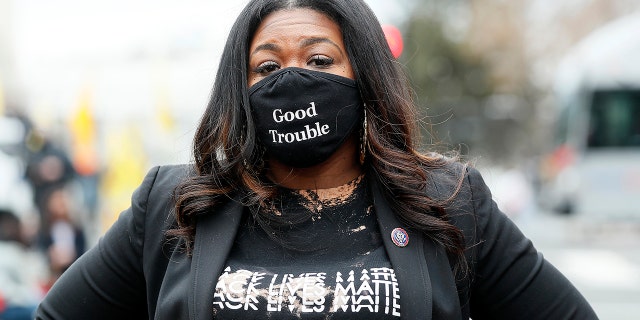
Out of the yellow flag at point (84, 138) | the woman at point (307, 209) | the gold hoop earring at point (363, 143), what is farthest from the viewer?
the yellow flag at point (84, 138)

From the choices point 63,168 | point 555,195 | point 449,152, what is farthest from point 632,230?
point 449,152

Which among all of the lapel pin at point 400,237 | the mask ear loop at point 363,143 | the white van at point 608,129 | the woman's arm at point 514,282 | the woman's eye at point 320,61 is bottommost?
the white van at point 608,129

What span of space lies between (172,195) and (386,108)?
629mm

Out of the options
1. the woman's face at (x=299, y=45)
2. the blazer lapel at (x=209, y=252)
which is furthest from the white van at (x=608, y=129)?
the blazer lapel at (x=209, y=252)

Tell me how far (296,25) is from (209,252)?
65 centimetres

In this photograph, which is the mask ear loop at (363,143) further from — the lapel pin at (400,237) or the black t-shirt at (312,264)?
the lapel pin at (400,237)

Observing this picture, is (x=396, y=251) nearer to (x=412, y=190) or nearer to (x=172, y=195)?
(x=412, y=190)

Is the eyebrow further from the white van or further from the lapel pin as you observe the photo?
the white van

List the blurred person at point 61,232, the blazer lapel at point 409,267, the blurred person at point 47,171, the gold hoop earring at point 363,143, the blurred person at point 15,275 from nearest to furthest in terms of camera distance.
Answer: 1. the blazer lapel at point 409,267
2. the gold hoop earring at point 363,143
3. the blurred person at point 15,275
4. the blurred person at point 61,232
5. the blurred person at point 47,171

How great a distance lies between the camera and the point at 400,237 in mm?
2572

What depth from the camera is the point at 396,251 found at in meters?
2.54

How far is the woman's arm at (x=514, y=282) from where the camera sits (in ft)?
8.58

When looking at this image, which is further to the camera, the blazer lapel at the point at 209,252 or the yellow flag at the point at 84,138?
the yellow flag at the point at 84,138

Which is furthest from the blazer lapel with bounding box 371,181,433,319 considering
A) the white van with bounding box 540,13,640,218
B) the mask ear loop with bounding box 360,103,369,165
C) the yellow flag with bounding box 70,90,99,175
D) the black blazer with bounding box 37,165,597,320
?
the white van with bounding box 540,13,640,218
